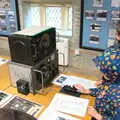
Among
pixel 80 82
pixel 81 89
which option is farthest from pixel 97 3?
pixel 81 89

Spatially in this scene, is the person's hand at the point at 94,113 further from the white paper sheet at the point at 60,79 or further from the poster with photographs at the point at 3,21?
the poster with photographs at the point at 3,21

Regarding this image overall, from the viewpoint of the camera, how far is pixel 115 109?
1.19 m

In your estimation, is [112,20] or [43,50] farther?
[112,20]

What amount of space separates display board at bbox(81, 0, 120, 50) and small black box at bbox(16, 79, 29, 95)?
172 cm

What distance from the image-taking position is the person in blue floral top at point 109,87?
1.16m

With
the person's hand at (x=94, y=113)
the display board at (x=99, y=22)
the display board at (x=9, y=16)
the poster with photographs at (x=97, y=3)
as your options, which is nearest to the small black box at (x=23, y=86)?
the person's hand at (x=94, y=113)

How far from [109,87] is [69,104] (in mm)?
407

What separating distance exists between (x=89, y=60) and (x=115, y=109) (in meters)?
2.10

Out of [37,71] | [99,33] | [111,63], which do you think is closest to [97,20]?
[99,33]

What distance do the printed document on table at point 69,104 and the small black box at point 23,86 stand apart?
267 mm

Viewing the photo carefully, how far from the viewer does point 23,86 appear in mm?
1656

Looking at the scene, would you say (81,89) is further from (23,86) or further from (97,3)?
(97,3)

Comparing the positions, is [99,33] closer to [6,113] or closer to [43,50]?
[43,50]

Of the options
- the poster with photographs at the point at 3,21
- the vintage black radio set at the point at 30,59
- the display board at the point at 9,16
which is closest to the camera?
the vintage black radio set at the point at 30,59
